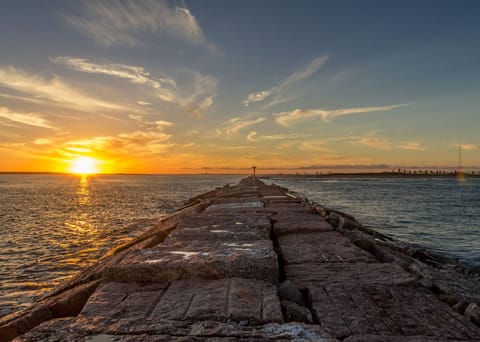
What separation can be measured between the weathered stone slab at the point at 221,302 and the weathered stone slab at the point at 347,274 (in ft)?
1.92

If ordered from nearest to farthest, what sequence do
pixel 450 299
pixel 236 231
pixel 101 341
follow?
pixel 101 341 < pixel 450 299 < pixel 236 231

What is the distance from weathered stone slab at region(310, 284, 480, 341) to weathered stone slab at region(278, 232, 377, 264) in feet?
2.81

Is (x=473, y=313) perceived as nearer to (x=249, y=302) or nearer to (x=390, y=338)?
(x=390, y=338)

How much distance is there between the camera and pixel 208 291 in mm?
2482

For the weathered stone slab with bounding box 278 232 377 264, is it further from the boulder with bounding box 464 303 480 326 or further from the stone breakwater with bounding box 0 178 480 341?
the boulder with bounding box 464 303 480 326

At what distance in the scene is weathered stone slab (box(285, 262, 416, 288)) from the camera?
2936 millimetres

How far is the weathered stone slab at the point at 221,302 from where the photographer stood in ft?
6.82

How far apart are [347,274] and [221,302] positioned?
1451 mm

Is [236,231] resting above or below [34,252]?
above

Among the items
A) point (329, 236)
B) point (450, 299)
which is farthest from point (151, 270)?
point (329, 236)

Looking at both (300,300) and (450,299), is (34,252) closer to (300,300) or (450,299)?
(300,300)

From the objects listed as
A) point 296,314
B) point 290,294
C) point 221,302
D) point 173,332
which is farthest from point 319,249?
point 173,332

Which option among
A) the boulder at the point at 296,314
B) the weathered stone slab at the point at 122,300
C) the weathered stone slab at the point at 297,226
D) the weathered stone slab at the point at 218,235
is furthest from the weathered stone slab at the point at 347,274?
the weathered stone slab at the point at 297,226

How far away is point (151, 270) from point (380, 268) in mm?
2189
